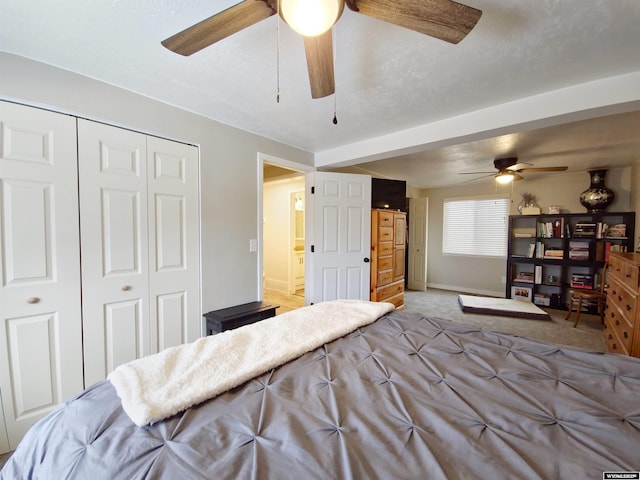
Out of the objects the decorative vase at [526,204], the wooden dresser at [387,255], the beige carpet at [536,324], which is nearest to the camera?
the beige carpet at [536,324]

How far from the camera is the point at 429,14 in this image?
100cm

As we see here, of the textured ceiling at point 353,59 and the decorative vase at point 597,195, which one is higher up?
the textured ceiling at point 353,59

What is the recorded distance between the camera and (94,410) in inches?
31.8

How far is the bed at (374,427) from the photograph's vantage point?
62 cm

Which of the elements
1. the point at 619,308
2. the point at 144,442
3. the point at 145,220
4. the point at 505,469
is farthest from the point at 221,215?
the point at 619,308

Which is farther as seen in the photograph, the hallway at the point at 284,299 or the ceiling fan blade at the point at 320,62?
the hallway at the point at 284,299

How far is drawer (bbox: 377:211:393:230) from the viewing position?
3944mm

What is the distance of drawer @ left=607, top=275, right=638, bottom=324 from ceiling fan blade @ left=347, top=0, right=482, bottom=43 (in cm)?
244

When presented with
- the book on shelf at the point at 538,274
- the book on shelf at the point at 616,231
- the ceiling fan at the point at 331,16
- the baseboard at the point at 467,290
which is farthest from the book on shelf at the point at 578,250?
the ceiling fan at the point at 331,16

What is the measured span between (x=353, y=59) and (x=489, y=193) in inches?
197

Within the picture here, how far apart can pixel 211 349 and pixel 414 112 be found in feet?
7.91

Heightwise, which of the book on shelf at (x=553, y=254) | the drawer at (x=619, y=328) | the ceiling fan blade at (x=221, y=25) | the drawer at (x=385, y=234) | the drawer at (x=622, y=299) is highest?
the ceiling fan blade at (x=221, y=25)

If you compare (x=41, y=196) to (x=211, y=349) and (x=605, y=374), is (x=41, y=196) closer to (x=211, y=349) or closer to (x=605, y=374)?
(x=211, y=349)

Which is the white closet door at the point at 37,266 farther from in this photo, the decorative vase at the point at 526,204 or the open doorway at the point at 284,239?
the decorative vase at the point at 526,204
